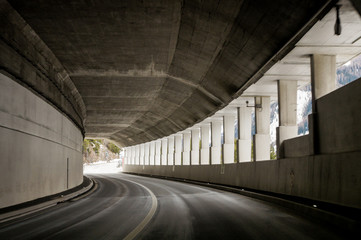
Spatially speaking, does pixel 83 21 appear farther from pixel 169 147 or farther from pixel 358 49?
pixel 169 147

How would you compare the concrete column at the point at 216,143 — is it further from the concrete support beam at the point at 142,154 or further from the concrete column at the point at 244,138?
the concrete support beam at the point at 142,154

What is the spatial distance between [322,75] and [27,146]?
34.3 ft

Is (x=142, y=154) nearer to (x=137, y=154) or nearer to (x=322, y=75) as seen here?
(x=137, y=154)

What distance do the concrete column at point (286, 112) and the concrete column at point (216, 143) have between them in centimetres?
1445

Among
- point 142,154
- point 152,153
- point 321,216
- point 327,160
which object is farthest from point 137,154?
point 321,216

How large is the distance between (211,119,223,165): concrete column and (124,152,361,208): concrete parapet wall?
25.6ft

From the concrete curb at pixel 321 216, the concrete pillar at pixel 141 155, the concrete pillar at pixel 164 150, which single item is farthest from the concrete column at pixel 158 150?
the concrete curb at pixel 321 216

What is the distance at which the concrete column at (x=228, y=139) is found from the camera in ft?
96.8

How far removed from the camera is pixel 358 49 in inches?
529

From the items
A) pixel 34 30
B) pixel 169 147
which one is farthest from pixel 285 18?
pixel 169 147

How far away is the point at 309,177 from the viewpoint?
41.8ft

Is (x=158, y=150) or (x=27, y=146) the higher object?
(x=158, y=150)

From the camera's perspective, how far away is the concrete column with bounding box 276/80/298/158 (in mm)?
17422

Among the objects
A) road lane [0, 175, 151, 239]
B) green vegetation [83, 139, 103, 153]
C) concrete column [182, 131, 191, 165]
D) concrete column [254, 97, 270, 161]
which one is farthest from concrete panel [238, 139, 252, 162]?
green vegetation [83, 139, 103, 153]
